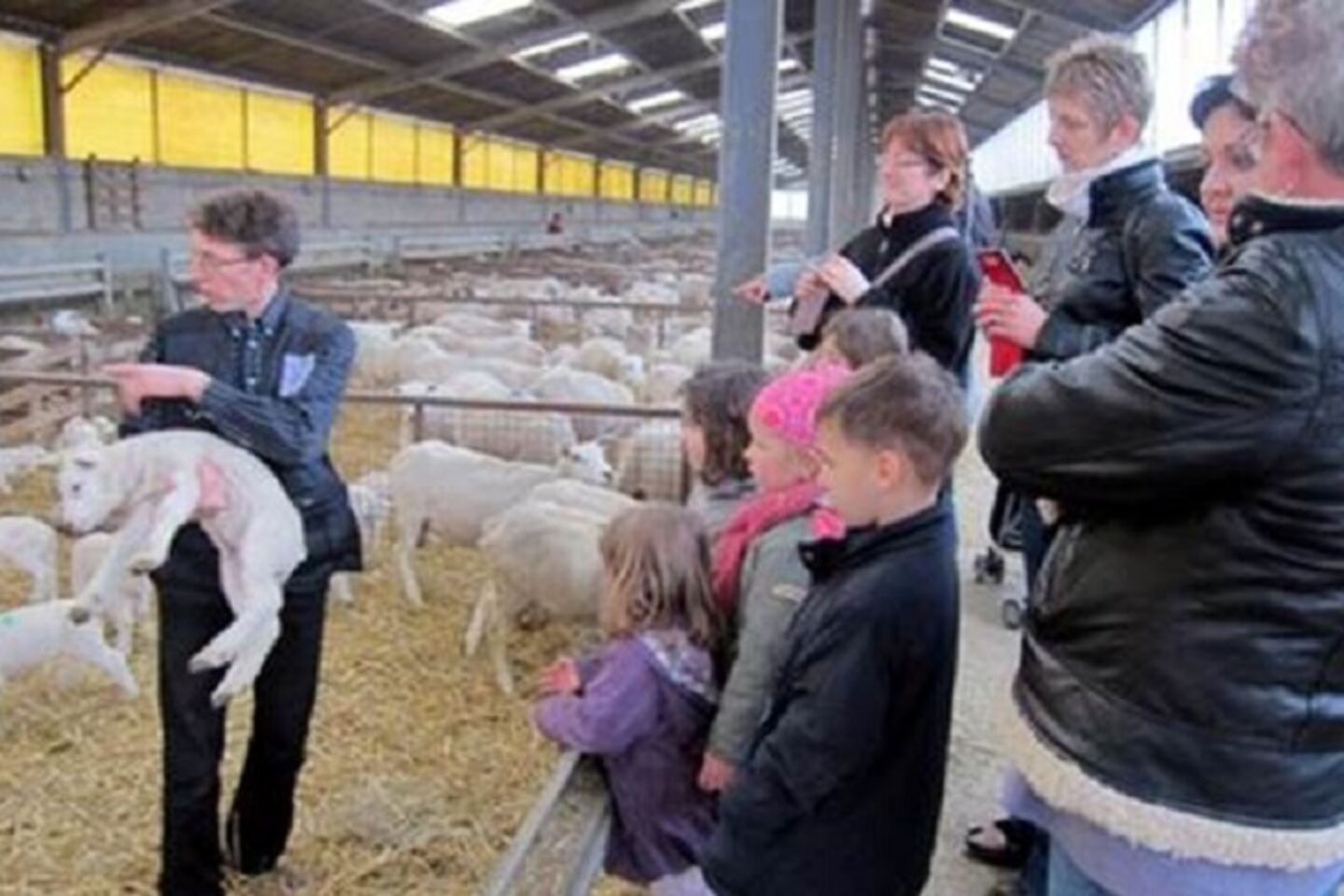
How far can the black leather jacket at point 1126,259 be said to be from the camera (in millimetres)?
2209

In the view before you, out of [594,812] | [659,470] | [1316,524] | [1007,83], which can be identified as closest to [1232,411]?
[1316,524]

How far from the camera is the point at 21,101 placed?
12.3 metres

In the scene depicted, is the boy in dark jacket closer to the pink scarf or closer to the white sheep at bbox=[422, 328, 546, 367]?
the pink scarf

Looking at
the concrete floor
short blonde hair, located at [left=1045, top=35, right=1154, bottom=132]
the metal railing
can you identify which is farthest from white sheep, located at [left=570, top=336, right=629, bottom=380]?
short blonde hair, located at [left=1045, top=35, right=1154, bottom=132]

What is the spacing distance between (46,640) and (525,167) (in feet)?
88.3

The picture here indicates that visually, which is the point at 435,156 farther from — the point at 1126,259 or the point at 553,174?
the point at 1126,259

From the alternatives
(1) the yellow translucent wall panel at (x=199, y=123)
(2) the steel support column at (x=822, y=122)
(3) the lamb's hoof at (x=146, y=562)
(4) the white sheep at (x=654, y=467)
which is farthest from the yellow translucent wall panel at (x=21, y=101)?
(3) the lamb's hoof at (x=146, y=562)

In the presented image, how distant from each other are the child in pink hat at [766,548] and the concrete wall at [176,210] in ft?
7.72

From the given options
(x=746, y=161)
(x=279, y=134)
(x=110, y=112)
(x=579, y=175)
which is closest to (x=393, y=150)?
(x=279, y=134)

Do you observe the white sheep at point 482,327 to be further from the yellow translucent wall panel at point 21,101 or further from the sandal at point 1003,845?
the sandal at point 1003,845

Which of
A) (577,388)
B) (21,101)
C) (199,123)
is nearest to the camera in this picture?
(577,388)

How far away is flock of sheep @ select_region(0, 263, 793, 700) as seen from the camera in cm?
422

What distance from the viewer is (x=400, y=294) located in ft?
33.7

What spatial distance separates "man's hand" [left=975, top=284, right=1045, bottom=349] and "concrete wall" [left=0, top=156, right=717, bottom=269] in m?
2.56
